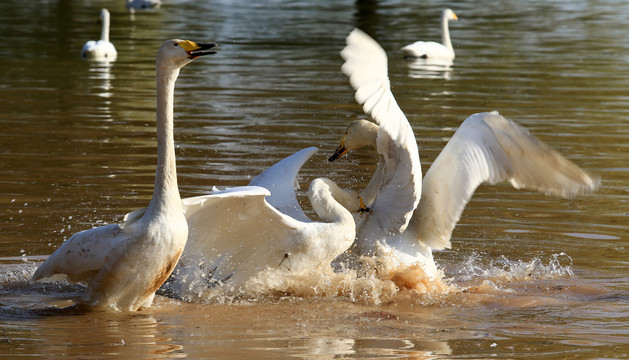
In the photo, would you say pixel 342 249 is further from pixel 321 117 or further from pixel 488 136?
pixel 321 117

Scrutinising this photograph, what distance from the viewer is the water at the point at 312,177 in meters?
5.88

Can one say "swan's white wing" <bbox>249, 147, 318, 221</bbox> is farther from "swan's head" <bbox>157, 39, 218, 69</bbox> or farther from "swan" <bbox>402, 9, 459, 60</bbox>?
"swan" <bbox>402, 9, 459, 60</bbox>

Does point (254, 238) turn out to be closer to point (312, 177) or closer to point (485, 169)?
point (485, 169)

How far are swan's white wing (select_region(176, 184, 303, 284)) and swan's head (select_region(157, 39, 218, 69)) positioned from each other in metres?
0.87

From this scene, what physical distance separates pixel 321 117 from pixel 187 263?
274 inches

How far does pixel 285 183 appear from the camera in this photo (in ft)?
23.7

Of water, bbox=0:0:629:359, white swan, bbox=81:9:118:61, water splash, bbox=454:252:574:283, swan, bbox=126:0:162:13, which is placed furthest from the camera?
swan, bbox=126:0:162:13

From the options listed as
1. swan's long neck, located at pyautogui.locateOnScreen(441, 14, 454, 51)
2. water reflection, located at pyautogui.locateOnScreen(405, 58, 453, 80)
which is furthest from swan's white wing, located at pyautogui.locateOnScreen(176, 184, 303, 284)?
swan's long neck, located at pyautogui.locateOnScreen(441, 14, 454, 51)

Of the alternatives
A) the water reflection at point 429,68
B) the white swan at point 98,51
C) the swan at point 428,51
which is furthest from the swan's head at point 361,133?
the white swan at point 98,51

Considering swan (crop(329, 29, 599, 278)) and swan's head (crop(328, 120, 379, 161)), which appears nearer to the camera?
swan (crop(329, 29, 599, 278))

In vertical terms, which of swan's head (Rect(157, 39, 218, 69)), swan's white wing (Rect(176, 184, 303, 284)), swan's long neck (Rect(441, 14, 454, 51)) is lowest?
swan's long neck (Rect(441, 14, 454, 51))

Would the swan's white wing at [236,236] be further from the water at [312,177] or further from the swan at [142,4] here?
the swan at [142,4]

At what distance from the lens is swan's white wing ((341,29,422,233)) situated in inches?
235

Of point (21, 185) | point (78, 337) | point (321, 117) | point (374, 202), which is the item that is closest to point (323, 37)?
point (321, 117)
